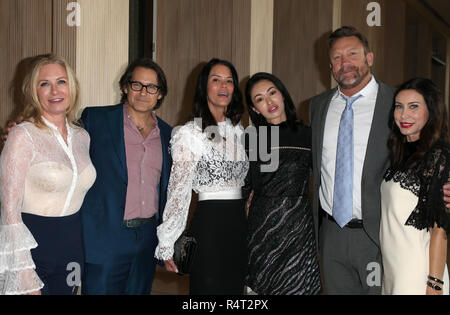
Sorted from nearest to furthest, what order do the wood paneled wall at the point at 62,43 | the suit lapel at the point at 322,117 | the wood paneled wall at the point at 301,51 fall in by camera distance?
the suit lapel at the point at 322,117
the wood paneled wall at the point at 62,43
the wood paneled wall at the point at 301,51

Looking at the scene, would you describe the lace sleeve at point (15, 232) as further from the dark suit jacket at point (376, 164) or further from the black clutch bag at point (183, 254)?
the dark suit jacket at point (376, 164)

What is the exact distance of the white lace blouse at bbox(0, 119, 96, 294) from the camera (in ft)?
6.52

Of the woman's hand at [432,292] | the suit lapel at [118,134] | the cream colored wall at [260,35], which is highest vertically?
the cream colored wall at [260,35]

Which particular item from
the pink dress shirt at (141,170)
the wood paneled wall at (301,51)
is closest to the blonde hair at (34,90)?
the pink dress shirt at (141,170)

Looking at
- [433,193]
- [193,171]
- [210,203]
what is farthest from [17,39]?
[433,193]

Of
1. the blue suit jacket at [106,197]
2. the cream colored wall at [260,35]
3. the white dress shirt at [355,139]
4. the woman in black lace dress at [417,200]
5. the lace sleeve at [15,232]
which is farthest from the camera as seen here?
the cream colored wall at [260,35]

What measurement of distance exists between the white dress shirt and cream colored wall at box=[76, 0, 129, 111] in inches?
62.2

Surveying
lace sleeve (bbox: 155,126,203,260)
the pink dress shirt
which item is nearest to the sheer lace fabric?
lace sleeve (bbox: 155,126,203,260)

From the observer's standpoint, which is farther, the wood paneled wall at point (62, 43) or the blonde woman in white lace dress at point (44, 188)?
the wood paneled wall at point (62, 43)

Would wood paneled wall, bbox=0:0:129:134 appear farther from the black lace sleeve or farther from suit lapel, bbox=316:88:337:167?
the black lace sleeve

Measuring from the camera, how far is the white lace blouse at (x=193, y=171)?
7.97 ft

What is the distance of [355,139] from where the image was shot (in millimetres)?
2533

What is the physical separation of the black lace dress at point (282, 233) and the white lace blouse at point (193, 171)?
15 cm

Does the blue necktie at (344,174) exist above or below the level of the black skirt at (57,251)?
above
